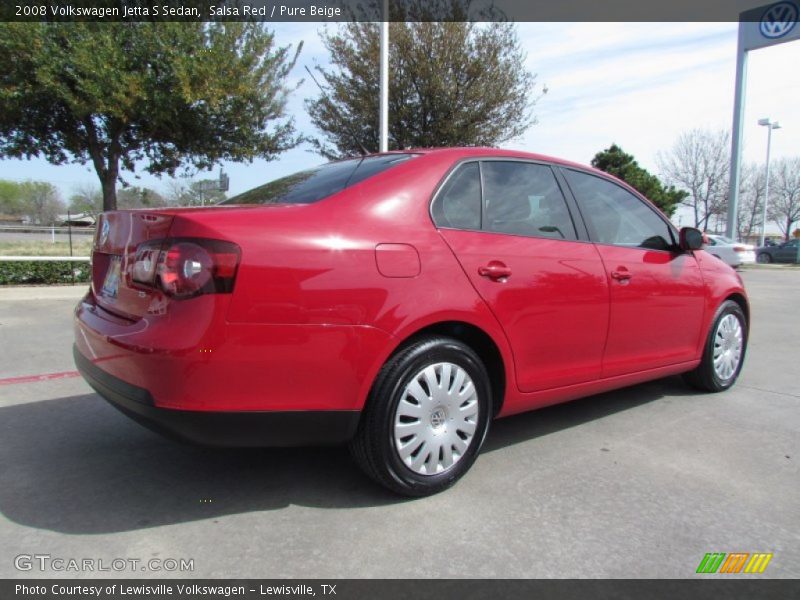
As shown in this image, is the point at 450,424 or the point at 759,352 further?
the point at 759,352

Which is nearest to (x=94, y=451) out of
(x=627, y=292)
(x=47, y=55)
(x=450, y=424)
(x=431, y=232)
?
(x=450, y=424)

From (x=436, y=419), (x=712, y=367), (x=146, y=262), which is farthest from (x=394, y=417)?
(x=712, y=367)

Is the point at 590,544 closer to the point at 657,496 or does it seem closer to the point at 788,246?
the point at 657,496

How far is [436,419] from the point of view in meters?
2.78

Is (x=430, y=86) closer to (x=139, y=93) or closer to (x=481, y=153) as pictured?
(x=139, y=93)

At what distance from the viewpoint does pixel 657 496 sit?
9.42ft

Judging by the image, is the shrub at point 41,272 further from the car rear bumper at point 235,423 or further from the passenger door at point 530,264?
the passenger door at point 530,264

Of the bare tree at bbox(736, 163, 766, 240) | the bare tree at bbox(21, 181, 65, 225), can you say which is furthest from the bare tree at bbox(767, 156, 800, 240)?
the bare tree at bbox(21, 181, 65, 225)

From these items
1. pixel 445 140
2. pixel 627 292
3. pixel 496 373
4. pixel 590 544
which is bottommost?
pixel 590 544

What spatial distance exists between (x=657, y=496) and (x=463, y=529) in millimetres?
1034

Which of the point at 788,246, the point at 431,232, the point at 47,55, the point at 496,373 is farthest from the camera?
the point at 788,246

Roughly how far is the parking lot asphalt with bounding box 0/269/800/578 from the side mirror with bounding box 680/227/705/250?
45.8 inches

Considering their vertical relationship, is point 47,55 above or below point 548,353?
above

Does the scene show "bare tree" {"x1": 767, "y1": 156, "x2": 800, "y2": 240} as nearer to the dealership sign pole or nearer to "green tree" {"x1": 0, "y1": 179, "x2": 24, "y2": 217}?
the dealership sign pole
